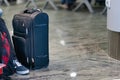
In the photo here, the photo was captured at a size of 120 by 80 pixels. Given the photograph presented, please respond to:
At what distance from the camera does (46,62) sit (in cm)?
327

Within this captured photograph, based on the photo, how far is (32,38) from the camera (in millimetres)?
3082

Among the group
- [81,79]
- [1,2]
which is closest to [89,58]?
[81,79]

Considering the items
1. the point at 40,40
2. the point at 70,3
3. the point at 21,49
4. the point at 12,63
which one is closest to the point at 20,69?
the point at 12,63

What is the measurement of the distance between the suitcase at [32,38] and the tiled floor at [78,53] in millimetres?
126

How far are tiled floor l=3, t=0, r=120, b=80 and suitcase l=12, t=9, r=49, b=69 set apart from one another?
0.41ft

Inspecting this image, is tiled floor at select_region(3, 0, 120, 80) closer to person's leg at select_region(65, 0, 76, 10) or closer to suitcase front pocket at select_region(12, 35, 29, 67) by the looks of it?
suitcase front pocket at select_region(12, 35, 29, 67)

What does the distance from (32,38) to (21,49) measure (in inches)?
7.5

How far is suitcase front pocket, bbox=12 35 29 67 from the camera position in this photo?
3.13 meters

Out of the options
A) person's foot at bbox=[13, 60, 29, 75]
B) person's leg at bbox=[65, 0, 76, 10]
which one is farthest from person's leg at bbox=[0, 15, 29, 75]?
person's leg at bbox=[65, 0, 76, 10]

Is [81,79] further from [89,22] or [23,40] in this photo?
[89,22]

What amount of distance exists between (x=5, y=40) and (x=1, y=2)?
294 inches

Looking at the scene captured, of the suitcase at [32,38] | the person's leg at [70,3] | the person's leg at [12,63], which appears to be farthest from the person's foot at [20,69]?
the person's leg at [70,3]

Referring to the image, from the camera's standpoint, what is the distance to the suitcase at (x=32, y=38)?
3062 mm

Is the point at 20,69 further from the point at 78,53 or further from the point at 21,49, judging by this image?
the point at 78,53
